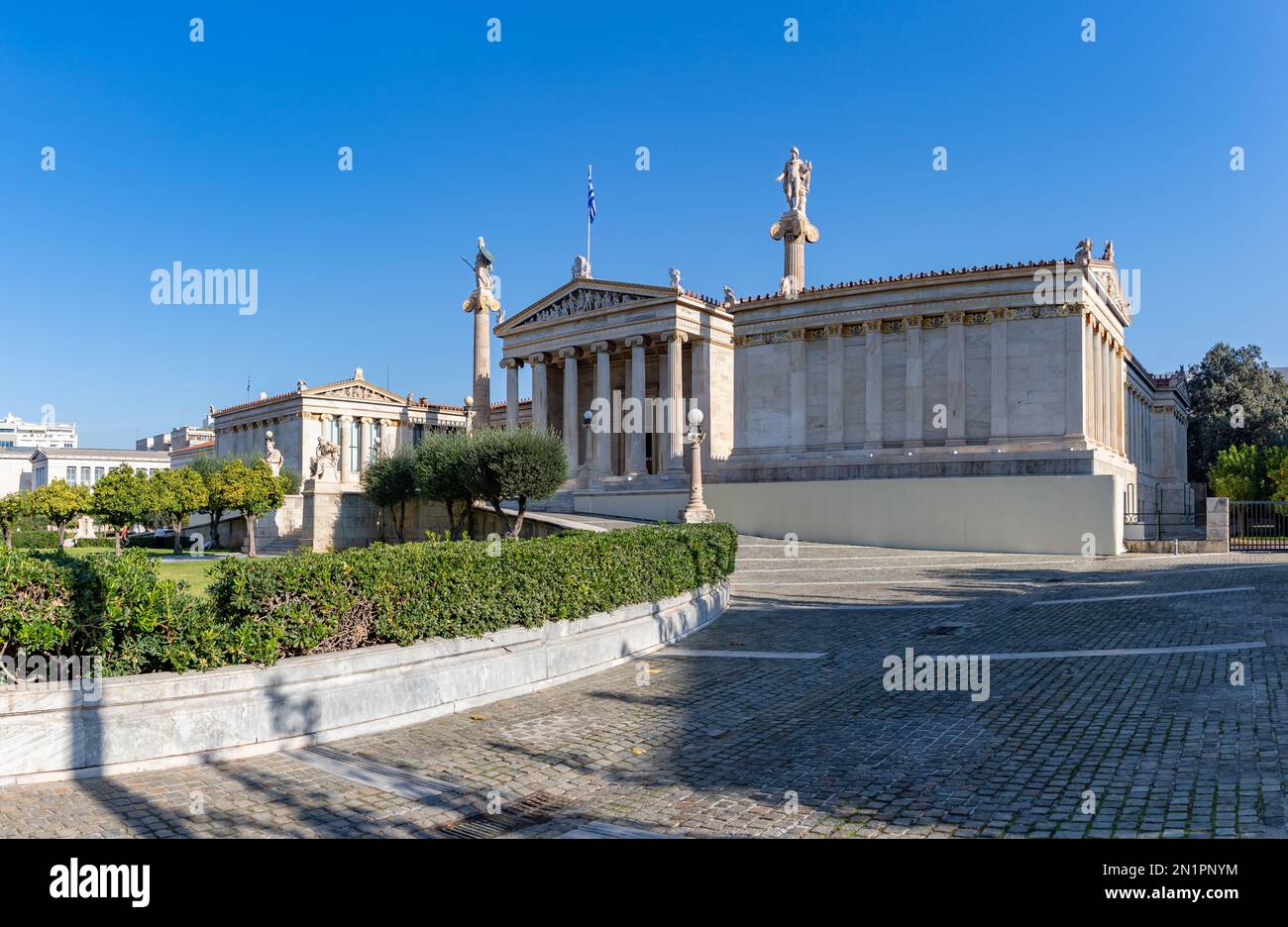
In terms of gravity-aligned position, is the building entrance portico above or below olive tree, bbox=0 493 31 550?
above

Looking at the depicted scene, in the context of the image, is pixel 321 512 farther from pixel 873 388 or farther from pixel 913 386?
pixel 913 386

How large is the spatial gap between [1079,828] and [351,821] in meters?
4.81

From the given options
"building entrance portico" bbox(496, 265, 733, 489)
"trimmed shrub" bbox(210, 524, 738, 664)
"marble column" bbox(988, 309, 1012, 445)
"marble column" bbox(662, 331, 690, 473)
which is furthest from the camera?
"building entrance portico" bbox(496, 265, 733, 489)

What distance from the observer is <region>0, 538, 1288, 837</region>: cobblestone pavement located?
5.65m

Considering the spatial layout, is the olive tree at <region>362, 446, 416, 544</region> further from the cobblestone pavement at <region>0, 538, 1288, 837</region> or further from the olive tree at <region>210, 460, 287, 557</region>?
the cobblestone pavement at <region>0, 538, 1288, 837</region>

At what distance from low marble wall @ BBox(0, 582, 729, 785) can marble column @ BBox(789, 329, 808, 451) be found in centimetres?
2832

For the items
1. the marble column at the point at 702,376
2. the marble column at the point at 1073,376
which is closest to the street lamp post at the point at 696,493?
the marble column at the point at 702,376

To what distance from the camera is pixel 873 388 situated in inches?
1417

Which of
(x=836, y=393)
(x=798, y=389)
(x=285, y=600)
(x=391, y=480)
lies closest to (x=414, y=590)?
(x=285, y=600)

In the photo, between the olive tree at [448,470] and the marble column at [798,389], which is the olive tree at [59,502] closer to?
the olive tree at [448,470]

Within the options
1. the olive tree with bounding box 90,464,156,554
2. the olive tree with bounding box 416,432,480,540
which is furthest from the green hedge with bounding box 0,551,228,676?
the olive tree with bounding box 90,464,156,554

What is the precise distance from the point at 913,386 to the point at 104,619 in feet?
107
